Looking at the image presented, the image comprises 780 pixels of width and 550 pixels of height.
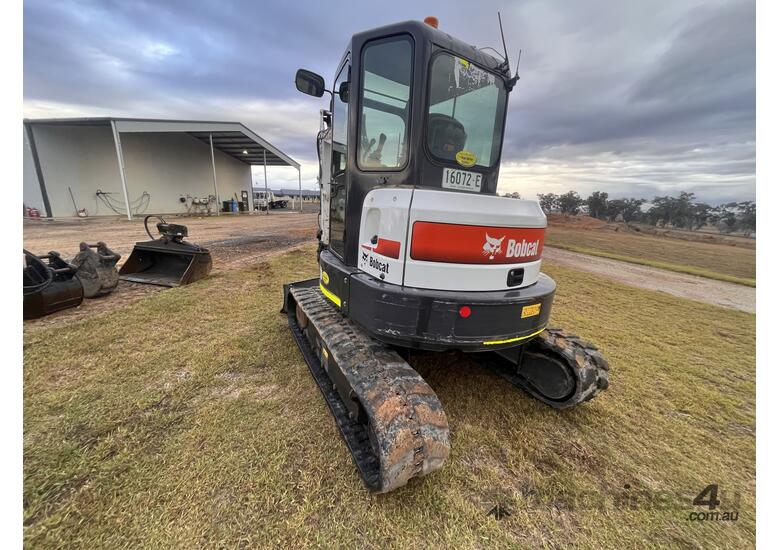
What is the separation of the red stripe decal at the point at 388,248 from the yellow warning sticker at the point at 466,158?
0.90 meters

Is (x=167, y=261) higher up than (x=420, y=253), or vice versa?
(x=420, y=253)

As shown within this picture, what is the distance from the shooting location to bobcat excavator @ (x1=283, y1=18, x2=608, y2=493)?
6.37 ft

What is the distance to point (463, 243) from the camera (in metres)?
2.00

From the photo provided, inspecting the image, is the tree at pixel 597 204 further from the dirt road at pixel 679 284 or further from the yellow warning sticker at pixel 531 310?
the yellow warning sticker at pixel 531 310

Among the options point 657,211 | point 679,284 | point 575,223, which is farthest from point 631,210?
point 679,284

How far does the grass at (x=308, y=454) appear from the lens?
1.68 metres

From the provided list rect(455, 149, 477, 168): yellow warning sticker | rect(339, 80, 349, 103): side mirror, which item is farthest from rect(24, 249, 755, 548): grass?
rect(339, 80, 349, 103): side mirror

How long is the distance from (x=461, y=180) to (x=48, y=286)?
532 centimetres

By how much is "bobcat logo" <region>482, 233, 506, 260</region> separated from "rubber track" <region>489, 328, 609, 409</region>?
1190mm

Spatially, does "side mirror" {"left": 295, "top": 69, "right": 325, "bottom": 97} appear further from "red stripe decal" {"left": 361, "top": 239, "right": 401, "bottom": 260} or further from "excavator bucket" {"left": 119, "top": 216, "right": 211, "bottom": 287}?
"excavator bucket" {"left": 119, "top": 216, "right": 211, "bottom": 287}

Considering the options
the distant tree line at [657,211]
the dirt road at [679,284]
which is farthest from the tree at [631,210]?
the dirt road at [679,284]

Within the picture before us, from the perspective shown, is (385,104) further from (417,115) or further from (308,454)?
(308,454)

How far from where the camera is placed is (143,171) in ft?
64.4

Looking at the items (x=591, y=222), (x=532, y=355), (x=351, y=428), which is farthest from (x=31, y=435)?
(x=591, y=222)
